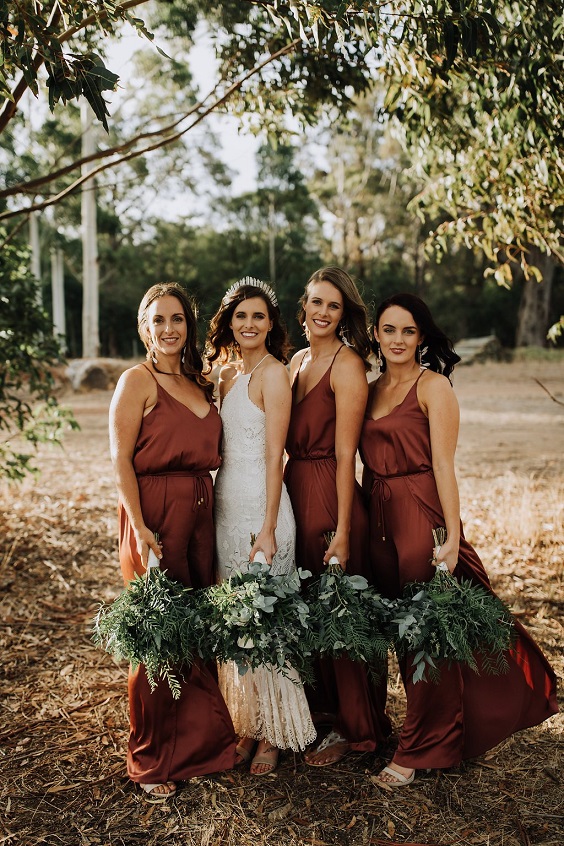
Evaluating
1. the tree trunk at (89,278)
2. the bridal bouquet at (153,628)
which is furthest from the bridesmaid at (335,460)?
the tree trunk at (89,278)

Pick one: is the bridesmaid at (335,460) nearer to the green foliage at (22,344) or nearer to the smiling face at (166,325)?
the smiling face at (166,325)

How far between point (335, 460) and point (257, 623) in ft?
3.24

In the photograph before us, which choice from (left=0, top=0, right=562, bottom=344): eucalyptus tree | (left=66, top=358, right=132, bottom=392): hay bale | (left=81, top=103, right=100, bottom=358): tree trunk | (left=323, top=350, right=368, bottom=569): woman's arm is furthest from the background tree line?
(left=81, top=103, right=100, bottom=358): tree trunk

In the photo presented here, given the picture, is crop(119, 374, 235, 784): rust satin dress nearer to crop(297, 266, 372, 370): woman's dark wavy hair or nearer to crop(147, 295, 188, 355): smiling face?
crop(147, 295, 188, 355): smiling face

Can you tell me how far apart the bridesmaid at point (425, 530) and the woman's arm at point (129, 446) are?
3.56 feet

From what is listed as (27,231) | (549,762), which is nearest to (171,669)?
(549,762)

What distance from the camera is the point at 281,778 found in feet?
10.7

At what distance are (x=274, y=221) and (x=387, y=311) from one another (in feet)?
108

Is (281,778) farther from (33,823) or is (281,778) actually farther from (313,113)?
(313,113)

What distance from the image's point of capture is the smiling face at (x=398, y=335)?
333 centimetres

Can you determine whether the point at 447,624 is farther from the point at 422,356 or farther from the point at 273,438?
the point at 422,356

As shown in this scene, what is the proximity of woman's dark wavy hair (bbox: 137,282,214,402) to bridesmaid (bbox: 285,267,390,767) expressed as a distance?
20.2 inches

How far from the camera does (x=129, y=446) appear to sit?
3180mm

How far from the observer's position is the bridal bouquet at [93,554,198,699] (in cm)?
293
